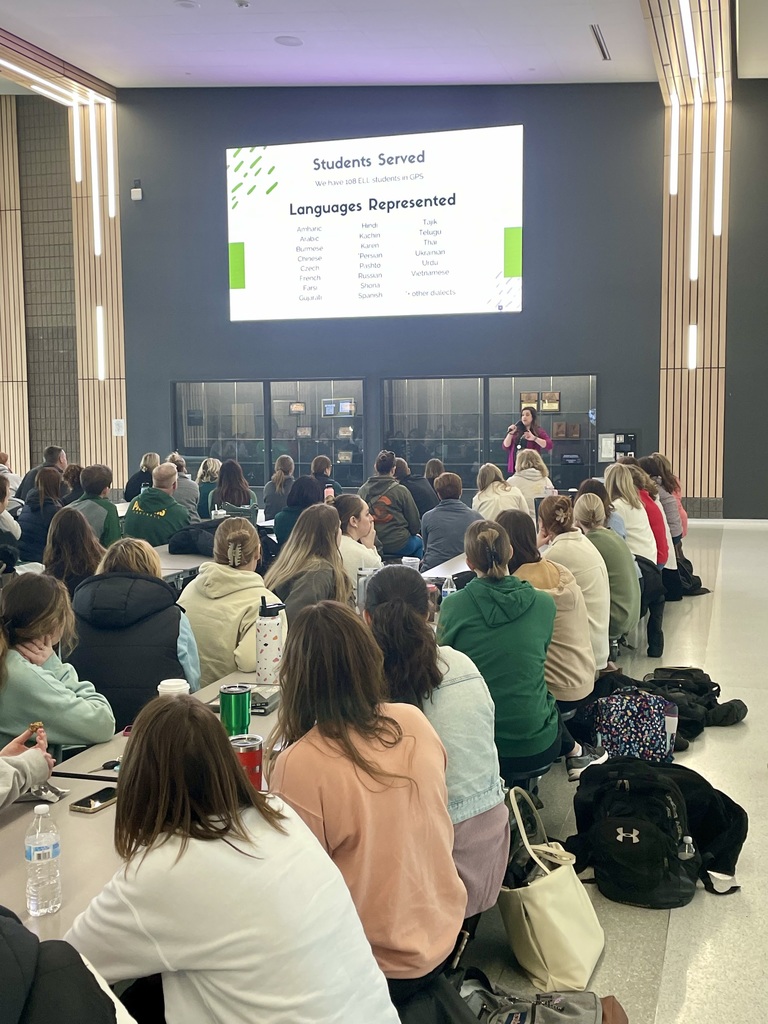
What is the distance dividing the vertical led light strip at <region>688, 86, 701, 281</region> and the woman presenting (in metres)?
2.70

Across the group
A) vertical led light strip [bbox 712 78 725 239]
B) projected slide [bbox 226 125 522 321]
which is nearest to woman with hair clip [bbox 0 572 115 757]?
projected slide [bbox 226 125 522 321]

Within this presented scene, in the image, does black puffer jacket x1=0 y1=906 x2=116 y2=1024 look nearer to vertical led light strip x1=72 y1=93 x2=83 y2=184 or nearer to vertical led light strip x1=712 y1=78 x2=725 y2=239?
vertical led light strip x1=712 y1=78 x2=725 y2=239

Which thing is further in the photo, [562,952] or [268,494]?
[268,494]

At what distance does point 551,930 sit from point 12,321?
1446 centimetres

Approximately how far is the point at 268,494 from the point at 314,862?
8411 millimetres

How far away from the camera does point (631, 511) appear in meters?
7.48

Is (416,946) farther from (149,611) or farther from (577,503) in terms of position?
(577,503)

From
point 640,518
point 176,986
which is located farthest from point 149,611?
point 640,518

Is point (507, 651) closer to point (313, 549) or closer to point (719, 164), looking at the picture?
point (313, 549)

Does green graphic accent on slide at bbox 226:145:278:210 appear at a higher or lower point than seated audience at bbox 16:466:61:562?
higher

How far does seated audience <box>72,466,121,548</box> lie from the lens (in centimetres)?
701

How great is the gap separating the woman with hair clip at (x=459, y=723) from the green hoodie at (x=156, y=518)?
517cm

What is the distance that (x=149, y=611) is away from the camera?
11.6 ft

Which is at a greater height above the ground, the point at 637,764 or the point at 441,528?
the point at 441,528
